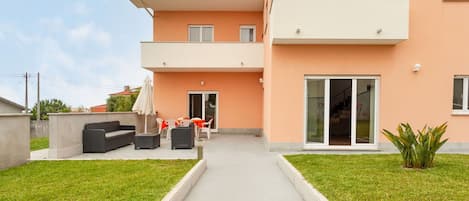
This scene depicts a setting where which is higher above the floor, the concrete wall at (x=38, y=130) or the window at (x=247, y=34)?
the window at (x=247, y=34)

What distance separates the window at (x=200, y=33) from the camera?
15.6 m

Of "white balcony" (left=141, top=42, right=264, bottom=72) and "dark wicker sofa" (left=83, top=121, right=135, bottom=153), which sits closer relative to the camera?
"dark wicker sofa" (left=83, top=121, right=135, bottom=153)

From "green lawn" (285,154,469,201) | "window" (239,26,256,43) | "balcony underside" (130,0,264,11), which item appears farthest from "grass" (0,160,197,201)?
"window" (239,26,256,43)

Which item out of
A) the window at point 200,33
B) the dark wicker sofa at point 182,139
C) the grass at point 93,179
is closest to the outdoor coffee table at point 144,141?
the dark wicker sofa at point 182,139

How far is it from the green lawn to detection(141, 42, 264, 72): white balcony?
7063 millimetres

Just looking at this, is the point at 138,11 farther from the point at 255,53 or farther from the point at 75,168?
the point at 75,168

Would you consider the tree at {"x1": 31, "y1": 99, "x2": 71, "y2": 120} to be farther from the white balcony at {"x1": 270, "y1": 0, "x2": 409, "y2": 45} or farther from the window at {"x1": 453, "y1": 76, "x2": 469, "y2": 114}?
the window at {"x1": 453, "y1": 76, "x2": 469, "y2": 114}

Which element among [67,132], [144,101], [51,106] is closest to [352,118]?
[144,101]

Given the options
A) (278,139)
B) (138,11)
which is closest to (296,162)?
(278,139)

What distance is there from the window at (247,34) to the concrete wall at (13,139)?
35.5ft

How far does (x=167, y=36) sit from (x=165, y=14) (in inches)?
48.1

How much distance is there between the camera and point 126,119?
41.8ft

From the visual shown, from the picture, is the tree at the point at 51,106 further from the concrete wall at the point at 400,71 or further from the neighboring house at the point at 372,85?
the neighboring house at the point at 372,85

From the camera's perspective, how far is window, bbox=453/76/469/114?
1000 centimetres
